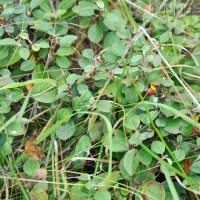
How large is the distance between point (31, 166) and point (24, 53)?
14.6 inches

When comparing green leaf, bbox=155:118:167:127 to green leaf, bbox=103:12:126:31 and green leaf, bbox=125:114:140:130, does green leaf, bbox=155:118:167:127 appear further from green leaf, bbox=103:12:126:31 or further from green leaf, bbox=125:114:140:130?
green leaf, bbox=103:12:126:31

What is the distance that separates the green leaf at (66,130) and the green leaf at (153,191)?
273 mm

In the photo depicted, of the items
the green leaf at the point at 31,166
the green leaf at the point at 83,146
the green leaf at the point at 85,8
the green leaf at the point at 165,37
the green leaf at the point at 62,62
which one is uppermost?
the green leaf at the point at 85,8

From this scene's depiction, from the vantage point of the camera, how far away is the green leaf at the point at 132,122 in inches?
52.6

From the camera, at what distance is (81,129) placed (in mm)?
1444

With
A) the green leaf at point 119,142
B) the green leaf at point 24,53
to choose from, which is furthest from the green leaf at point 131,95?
the green leaf at point 24,53

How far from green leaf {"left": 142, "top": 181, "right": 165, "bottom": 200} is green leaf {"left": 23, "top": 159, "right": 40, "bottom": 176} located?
319 millimetres

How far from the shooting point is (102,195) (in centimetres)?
124

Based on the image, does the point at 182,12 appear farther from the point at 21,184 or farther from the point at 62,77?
the point at 21,184

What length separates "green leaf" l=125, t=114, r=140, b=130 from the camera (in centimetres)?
134

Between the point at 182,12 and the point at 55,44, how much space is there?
1.82 ft

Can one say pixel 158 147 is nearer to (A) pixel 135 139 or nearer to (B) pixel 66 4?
(A) pixel 135 139

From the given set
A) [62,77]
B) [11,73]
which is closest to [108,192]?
[62,77]

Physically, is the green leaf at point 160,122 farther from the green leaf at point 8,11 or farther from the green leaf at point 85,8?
the green leaf at point 8,11
